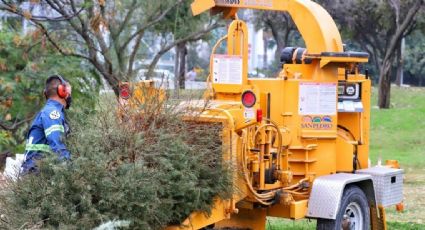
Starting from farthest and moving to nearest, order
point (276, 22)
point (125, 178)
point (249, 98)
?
point (276, 22), point (249, 98), point (125, 178)

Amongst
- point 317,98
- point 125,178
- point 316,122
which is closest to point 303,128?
point 316,122

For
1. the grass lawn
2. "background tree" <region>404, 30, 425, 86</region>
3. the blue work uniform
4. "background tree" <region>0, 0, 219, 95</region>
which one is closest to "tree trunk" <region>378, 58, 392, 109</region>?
the grass lawn

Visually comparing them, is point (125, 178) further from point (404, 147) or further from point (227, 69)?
point (404, 147)

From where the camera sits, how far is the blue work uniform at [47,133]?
714 centimetres

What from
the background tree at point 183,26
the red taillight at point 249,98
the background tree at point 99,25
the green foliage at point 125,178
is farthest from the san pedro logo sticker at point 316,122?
the background tree at point 183,26

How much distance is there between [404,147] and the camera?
26.6 m

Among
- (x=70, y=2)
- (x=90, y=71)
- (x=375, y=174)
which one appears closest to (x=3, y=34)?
(x=90, y=71)

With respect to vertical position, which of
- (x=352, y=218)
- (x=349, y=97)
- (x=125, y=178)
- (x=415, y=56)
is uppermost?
(x=415, y=56)

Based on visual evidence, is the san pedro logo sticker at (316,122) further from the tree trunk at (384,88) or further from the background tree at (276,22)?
the background tree at (276,22)

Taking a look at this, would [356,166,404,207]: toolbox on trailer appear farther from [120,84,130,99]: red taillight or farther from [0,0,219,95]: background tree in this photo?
[0,0,219,95]: background tree

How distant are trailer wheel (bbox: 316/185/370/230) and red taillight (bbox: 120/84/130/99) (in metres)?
2.52

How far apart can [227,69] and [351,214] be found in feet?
7.12

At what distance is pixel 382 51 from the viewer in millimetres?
44594

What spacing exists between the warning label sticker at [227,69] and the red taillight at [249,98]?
1.07m
